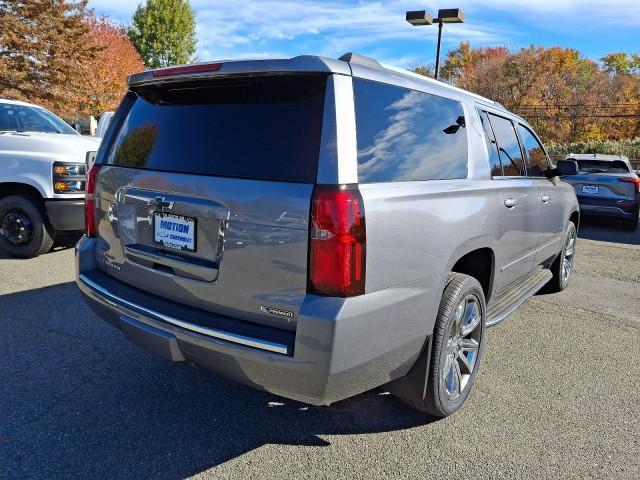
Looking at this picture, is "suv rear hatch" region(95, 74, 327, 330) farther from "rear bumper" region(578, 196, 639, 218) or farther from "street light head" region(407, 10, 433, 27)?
"street light head" region(407, 10, 433, 27)

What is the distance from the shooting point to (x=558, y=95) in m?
42.5

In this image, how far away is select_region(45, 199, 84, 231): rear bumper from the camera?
5.99 meters

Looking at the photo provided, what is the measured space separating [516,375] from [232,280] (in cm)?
230

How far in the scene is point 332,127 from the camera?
216cm

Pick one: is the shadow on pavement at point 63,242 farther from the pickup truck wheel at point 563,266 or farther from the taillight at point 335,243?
the pickup truck wheel at point 563,266

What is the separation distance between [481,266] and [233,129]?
195 centimetres

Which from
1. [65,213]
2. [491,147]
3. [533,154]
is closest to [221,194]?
[491,147]

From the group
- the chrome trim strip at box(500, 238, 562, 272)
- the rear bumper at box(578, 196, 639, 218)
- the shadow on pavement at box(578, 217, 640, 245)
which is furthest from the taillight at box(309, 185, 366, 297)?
the rear bumper at box(578, 196, 639, 218)

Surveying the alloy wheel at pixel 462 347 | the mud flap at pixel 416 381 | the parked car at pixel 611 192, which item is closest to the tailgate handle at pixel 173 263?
the mud flap at pixel 416 381

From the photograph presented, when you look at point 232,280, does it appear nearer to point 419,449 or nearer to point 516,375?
point 419,449

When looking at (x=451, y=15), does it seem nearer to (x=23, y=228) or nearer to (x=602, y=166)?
(x=602, y=166)

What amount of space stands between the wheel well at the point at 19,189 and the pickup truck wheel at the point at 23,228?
0.23ft

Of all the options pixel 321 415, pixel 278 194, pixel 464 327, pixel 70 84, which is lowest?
pixel 321 415

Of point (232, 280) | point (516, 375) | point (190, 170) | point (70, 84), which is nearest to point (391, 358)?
point (232, 280)
